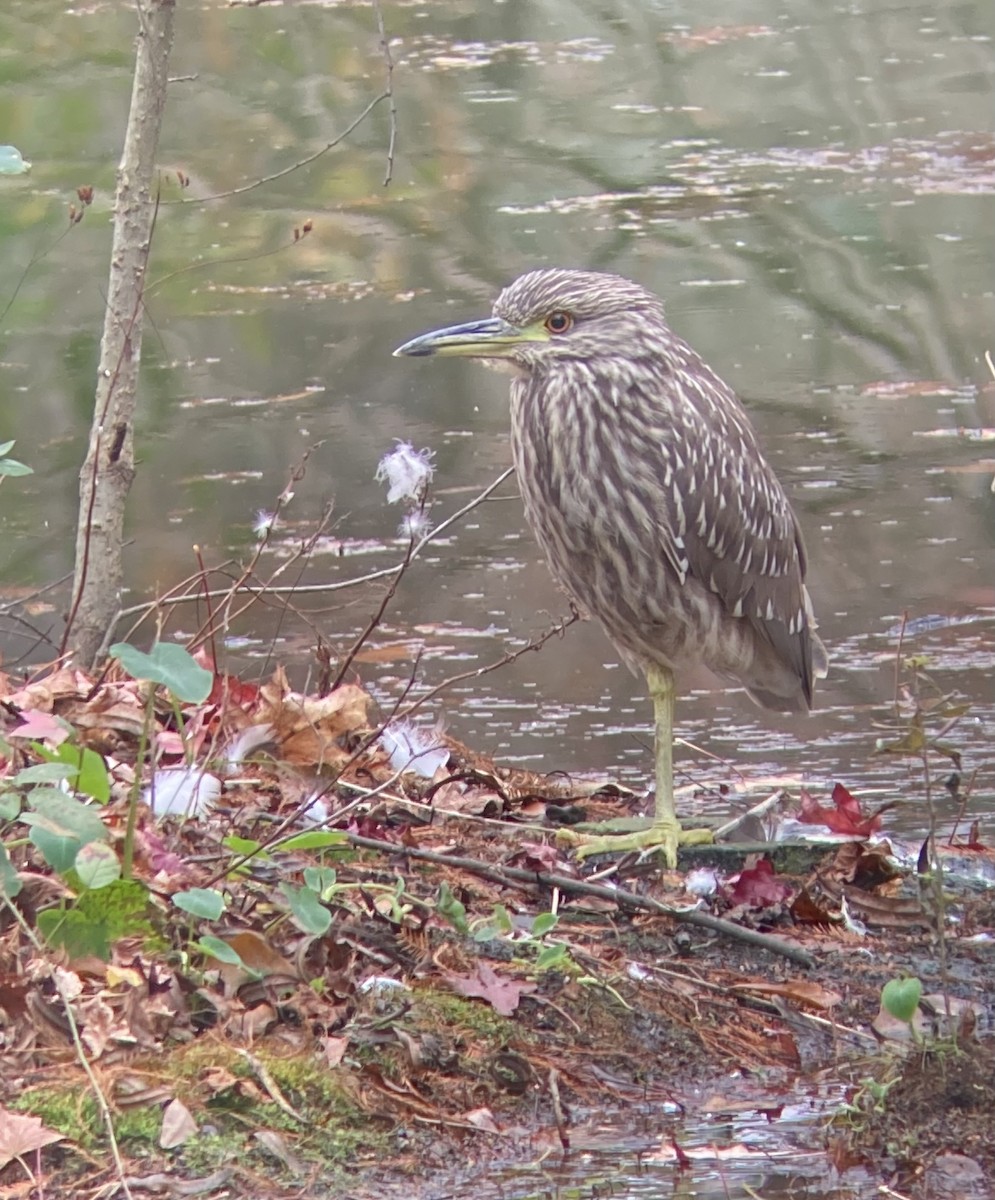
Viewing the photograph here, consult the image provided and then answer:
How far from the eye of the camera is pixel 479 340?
457cm

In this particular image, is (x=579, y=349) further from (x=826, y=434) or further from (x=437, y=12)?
(x=437, y=12)

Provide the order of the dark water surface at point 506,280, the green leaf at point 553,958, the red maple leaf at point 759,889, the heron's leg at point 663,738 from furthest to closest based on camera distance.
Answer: the dark water surface at point 506,280, the heron's leg at point 663,738, the red maple leaf at point 759,889, the green leaf at point 553,958

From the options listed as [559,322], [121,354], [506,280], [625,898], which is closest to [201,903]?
[625,898]

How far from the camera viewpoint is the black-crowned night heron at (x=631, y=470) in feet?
14.7

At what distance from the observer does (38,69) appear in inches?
557

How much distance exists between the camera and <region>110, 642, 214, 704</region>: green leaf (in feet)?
10.1

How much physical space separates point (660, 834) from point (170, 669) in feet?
5.23

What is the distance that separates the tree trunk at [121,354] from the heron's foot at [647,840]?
1146 millimetres

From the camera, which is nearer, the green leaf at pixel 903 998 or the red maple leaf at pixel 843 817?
the green leaf at pixel 903 998

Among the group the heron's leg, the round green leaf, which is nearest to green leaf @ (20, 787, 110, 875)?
the round green leaf

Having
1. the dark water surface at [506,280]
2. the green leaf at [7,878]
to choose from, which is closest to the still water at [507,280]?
the dark water surface at [506,280]

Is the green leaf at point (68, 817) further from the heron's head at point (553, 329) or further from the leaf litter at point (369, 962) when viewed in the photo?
the heron's head at point (553, 329)

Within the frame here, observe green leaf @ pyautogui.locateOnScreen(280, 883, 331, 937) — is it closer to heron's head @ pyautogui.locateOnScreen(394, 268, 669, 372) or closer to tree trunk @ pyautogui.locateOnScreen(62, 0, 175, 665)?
tree trunk @ pyautogui.locateOnScreen(62, 0, 175, 665)

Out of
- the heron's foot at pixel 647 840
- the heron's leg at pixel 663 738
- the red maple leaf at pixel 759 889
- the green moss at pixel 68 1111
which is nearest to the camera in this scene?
the green moss at pixel 68 1111
